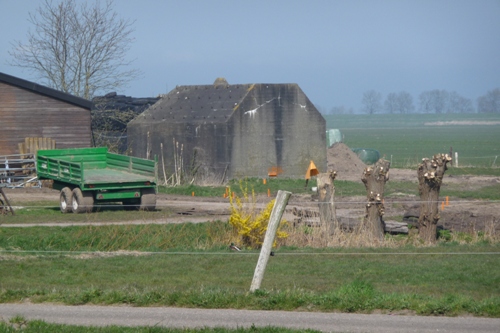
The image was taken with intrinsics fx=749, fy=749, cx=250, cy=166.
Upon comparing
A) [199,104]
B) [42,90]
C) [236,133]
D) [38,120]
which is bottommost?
[236,133]

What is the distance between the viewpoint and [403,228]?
19328mm

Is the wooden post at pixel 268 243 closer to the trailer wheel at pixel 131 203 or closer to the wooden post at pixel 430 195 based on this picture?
the wooden post at pixel 430 195

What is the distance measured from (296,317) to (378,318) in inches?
39.7

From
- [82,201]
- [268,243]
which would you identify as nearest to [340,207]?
[82,201]

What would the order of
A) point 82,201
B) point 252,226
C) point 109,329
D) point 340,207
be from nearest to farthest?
point 109,329 < point 252,226 < point 82,201 < point 340,207

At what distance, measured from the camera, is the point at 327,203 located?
18.8m

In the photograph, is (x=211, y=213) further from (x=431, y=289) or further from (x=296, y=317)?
(x=296, y=317)

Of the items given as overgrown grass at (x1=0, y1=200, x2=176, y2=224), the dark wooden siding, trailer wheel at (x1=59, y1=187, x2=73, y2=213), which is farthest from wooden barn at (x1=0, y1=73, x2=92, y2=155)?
trailer wheel at (x1=59, y1=187, x2=73, y2=213)

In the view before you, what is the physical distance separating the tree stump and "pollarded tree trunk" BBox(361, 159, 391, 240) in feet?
2.64

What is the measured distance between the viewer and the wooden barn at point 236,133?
36.8m

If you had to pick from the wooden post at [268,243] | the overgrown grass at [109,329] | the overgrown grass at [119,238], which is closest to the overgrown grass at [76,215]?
the overgrown grass at [119,238]

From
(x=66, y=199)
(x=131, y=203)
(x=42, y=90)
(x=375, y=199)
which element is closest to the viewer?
(x=375, y=199)

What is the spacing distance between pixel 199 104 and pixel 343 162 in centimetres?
1036

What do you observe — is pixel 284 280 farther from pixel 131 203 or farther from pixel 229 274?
pixel 131 203
